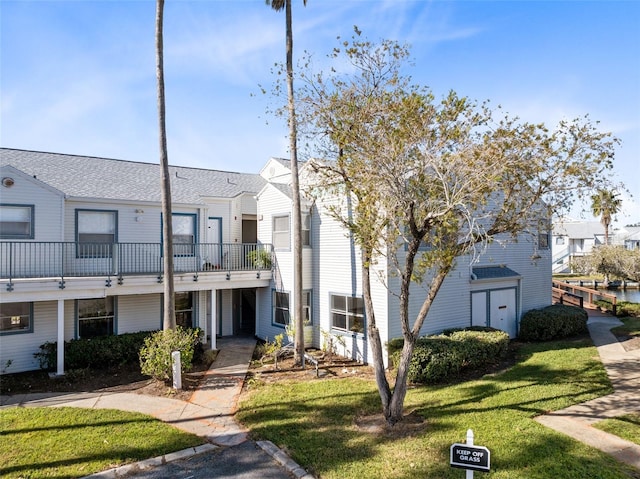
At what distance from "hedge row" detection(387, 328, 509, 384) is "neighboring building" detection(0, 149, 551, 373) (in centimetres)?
105

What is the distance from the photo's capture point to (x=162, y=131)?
34.9 ft

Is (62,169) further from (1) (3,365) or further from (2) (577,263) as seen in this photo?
(2) (577,263)

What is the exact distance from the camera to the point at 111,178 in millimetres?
14844

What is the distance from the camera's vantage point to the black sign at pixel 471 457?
436cm

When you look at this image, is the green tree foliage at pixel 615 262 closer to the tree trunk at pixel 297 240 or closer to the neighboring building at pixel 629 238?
the tree trunk at pixel 297 240

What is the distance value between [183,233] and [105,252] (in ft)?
9.02

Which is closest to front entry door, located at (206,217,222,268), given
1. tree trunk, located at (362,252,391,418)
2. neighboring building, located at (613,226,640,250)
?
tree trunk, located at (362,252,391,418)

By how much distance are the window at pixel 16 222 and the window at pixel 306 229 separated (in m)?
8.61

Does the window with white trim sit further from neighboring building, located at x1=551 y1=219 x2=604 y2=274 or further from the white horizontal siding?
neighboring building, located at x1=551 y1=219 x2=604 y2=274

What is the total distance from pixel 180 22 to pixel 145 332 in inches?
392

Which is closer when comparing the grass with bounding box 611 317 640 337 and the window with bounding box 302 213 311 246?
the window with bounding box 302 213 311 246

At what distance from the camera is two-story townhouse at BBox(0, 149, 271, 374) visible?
1165 centimetres

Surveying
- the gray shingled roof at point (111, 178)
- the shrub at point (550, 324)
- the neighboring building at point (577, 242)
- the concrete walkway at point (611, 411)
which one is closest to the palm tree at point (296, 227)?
the gray shingled roof at point (111, 178)

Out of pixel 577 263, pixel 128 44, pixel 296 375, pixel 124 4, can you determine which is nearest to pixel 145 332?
pixel 296 375
